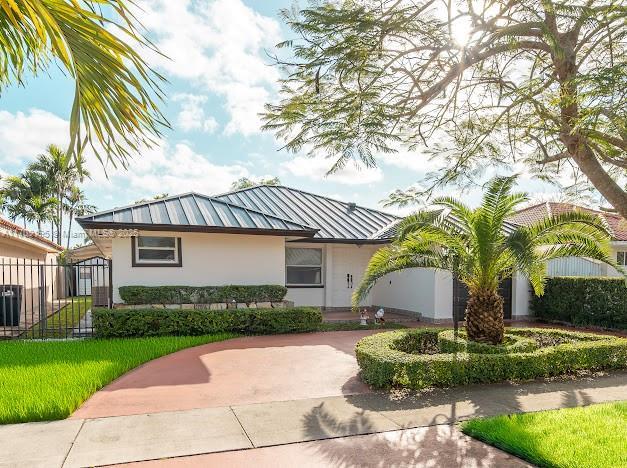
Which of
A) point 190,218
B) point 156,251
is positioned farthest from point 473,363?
point 156,251

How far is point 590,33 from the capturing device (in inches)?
234

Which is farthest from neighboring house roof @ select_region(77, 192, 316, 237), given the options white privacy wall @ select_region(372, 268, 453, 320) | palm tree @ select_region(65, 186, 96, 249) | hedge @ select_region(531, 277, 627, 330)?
palm tree @ select_region(65, 186, 96, 249)

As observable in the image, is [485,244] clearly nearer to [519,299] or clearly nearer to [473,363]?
[473,363]

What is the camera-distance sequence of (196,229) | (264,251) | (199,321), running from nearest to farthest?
(199,321), (196,229), (264,251)

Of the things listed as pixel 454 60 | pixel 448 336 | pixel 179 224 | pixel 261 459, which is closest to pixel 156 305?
pixel 179 224

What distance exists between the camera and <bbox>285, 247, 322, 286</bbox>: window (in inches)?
A: 672

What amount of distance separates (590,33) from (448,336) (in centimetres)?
605

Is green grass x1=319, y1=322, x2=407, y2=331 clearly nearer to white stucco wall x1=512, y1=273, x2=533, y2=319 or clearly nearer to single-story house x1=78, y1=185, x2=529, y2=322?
single-story house x1=78, y1=185, x2=529, y2=322

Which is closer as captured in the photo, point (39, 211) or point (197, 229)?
point (197, 229)

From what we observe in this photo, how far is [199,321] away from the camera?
454 inches

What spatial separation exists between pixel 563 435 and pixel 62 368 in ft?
26.2

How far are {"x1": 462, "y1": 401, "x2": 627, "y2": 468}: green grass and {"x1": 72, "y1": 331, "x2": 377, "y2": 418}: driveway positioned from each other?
2.39 metres

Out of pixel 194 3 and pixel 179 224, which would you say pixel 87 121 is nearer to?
pixel 194 3

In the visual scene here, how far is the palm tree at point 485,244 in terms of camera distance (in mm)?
8555
